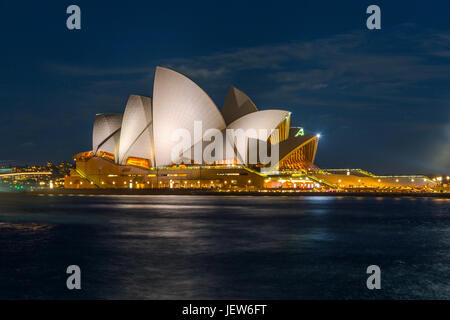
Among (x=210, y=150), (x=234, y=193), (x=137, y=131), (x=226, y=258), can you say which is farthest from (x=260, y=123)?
(x=226, y=258)

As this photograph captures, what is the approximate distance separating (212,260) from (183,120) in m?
57.5

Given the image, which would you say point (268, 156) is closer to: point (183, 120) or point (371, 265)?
point (183, 120)

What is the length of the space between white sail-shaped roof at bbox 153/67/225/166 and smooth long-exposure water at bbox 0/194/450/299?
40.4m

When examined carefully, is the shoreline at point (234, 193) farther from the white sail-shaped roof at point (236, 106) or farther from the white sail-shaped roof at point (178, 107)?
the white sail-shaped roof at point (236, 106)

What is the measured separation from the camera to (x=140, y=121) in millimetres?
80562

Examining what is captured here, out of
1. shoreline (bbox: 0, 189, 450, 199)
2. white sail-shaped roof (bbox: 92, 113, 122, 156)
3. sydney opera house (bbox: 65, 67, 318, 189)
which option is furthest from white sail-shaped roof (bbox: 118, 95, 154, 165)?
shoreline (bbox: 0, 189, 450, 199)

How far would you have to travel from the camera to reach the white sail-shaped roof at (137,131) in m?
79.6

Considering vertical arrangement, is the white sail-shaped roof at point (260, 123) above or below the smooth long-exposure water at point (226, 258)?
above

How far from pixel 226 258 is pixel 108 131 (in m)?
71.5

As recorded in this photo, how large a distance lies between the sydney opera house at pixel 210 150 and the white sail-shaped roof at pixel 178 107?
0.14 metres

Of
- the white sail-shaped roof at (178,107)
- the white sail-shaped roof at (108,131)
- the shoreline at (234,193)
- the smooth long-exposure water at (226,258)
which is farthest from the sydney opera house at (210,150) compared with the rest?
the smooth long-exposure water at (226,258)

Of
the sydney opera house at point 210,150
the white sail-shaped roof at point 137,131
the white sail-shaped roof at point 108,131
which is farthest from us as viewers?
the white sail-shaped roof at point 108,131

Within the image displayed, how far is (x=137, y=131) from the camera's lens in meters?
81.7
